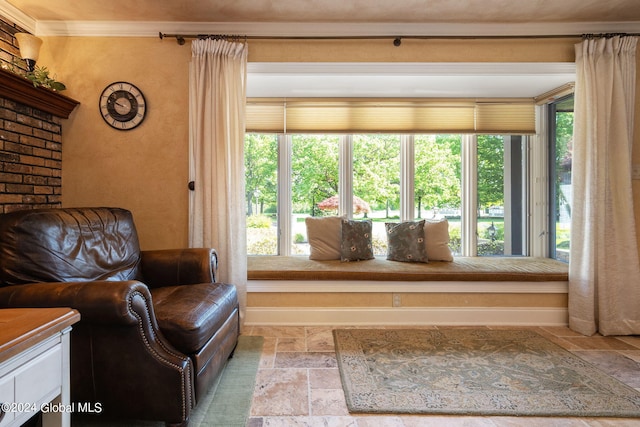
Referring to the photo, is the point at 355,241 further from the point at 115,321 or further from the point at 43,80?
the point at 43,80

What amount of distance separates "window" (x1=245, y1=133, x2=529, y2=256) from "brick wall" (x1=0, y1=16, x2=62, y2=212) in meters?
1.62

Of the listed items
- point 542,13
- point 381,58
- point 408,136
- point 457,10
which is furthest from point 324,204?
point 542,13

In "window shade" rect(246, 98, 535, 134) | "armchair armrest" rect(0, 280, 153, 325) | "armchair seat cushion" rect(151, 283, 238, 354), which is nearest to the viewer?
"armchair armrest" rect(0, 280, 153, 325)

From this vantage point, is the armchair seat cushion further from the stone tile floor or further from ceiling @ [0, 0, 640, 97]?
ceiling @ [0, 0, 640, 97]

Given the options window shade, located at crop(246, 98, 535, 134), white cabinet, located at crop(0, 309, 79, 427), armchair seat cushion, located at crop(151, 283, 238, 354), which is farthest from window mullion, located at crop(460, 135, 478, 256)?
white cabinet, located at crop(0, 309, 79, 427)

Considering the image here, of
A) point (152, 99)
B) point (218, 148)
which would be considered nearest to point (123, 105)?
point (152, 99)

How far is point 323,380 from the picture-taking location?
191cm

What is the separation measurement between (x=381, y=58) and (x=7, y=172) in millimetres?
2869

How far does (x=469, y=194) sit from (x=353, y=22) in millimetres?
2109

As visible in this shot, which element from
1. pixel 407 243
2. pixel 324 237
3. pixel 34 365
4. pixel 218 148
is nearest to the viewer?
pixel 34 365

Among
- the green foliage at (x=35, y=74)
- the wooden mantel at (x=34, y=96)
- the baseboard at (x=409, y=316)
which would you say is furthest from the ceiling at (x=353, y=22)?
the baseboard at (x=409, y=316)

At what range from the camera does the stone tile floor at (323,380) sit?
155 centimetres

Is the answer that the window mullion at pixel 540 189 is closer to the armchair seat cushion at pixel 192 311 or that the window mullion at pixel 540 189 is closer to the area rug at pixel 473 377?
the area rug at pixel 473 377

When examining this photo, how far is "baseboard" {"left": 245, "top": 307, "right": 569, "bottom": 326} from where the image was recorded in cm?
276
